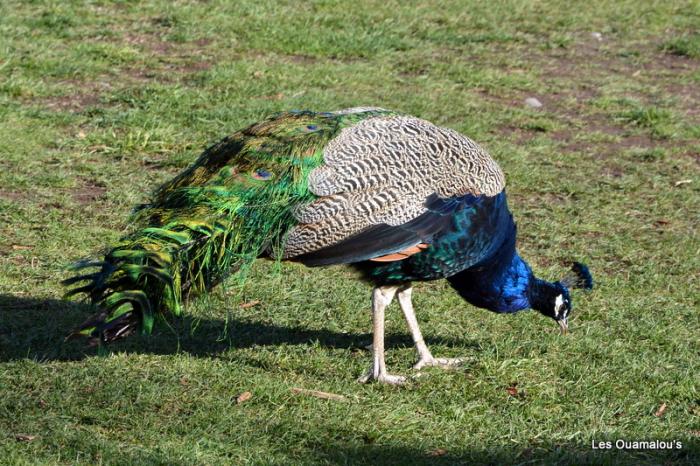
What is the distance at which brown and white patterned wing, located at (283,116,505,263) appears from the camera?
4.76 m

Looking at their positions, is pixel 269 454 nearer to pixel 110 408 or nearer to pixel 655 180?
pixel 110 408

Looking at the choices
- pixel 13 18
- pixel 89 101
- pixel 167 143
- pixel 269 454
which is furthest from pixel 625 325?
pixel 13 18

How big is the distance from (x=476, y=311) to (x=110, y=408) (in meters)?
2.35

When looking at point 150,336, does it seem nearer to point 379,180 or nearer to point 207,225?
point 207,225

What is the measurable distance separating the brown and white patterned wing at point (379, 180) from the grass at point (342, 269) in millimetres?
635

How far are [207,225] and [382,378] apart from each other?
1.18m

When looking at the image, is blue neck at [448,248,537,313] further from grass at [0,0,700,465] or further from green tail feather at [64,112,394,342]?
green tail feather at [64,112,394,342]


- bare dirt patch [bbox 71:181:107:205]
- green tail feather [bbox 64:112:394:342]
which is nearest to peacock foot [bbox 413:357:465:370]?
green tail feather [bbox 64:112:394:342]

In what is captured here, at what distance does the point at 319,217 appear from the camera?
187 inches

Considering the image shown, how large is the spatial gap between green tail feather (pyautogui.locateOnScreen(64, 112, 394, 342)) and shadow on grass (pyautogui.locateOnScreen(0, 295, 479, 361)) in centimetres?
55

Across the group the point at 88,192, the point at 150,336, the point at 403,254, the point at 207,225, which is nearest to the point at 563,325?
the point at 403,254

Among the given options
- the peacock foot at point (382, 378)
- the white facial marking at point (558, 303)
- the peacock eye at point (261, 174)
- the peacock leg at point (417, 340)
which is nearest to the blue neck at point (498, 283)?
the white facial marking at point (558, 303)

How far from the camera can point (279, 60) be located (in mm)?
→ 9859

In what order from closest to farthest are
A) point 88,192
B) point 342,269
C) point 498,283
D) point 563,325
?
point 498,283 < point 563,325 < point 342,269 < point 88,192
